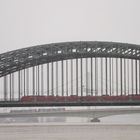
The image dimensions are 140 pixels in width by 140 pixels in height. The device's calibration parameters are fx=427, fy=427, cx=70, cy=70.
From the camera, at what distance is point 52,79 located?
2579 inches

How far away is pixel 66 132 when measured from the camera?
1540 inches

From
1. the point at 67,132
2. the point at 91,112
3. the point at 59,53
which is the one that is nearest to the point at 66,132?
the point at 67,132

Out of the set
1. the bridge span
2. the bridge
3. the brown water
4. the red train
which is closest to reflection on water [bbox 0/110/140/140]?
the brown water

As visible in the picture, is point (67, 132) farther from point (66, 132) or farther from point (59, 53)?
point (59, 53)

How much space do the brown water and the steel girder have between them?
2530 cm

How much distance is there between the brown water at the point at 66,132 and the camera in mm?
38688

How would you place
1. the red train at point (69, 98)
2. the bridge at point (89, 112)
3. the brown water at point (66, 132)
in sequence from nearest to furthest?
the brown water at point (66, 132)
the red train at point (69, 98)
the bridge at point (89, 112)

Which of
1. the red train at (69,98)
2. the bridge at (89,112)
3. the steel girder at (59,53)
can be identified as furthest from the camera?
the bridge at (89,112)

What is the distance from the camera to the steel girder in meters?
63.4

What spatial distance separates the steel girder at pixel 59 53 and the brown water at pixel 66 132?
83.0 ft

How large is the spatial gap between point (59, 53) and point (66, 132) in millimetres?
26585

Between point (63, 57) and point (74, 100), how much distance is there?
29.6 feet

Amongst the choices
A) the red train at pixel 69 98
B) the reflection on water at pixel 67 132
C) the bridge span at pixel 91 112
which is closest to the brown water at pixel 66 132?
the reflection on water at pixel 67 132

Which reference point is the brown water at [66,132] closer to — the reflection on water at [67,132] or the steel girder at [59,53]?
the reflection on water at [67,132]
